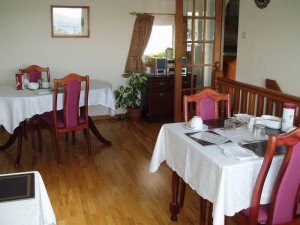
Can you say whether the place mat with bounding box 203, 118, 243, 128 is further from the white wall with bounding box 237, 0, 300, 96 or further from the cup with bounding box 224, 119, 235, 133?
the white wall with bounding box 237, 0, 300, 96

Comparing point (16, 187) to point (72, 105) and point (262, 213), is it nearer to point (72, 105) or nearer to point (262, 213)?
point (262, 213)

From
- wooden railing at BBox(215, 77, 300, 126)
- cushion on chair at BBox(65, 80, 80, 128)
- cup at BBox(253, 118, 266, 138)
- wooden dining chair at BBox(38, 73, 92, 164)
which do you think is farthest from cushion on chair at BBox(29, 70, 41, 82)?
cup at BBox(253, 118, 266, 138)

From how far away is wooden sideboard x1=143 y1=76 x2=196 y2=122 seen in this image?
5.19 metres

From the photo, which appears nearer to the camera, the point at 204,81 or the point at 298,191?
the point at 298,191

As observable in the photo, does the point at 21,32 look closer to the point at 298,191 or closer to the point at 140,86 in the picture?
the point at 140,86

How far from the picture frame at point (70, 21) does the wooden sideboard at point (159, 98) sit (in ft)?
4.11

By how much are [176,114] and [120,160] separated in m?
1.40

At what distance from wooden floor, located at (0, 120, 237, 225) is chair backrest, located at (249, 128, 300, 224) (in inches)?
34.2

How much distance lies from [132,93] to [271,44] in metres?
2.17

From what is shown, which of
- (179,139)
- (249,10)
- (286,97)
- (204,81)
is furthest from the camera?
(204,81)

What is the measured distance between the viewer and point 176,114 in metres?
4.83

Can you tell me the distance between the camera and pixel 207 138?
2.14 m

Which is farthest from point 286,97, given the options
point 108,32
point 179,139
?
point 108,32

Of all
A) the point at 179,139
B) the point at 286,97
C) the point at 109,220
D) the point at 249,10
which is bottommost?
the point at 109,220
